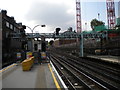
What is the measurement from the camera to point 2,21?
947 inches

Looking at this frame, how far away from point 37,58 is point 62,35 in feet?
66.8

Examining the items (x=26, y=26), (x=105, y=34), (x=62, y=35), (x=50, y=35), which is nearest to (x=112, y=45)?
(x=105, y=34)

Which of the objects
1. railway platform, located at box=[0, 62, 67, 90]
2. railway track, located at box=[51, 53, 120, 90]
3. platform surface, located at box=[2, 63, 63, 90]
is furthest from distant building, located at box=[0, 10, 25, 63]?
platform surface, located at box=[2, 63, 63, 90]

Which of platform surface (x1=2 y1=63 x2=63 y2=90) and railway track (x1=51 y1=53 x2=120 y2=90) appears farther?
railway track (x1=51 y1=53 x2=120 y2=90)

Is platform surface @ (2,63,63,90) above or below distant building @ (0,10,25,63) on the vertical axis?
below

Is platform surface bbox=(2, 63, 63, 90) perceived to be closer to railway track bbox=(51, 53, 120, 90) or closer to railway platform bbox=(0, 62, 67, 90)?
railway platform bbox=(0, 62, 67, 90)

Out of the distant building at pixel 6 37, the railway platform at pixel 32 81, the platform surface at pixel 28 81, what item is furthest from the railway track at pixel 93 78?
the distant building at pixel 6 37

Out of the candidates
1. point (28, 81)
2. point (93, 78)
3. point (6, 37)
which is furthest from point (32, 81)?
point (6, 37)

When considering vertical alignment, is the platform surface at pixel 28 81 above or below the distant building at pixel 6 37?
below

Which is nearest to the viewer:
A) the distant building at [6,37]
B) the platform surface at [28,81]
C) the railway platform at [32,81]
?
the railway platform at [32,81]

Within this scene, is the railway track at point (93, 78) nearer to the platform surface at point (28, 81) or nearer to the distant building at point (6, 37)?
the platform surface at point (28, 81)

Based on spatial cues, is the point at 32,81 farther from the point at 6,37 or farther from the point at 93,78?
the point at 6,37

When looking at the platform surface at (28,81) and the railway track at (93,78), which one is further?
the railway track at (93,78)

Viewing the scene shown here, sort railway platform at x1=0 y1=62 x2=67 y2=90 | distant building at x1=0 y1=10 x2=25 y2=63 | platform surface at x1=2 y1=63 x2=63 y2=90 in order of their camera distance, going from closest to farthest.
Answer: railway platform at x1=0 y1=62 x2=67 y2=90 < platform surface at x1=2 y1=63 x2=63 y2=90 < distant building at x1=0 y1=10 x2=25 y2=63
